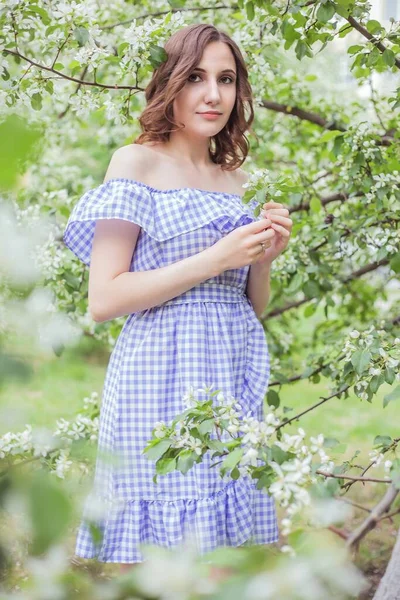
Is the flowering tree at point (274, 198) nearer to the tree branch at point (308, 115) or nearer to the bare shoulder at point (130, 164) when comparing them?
the tree branch at point (308, 115)

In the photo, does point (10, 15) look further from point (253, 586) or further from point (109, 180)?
point (253, 586)

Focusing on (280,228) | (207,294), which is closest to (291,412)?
(207,294)

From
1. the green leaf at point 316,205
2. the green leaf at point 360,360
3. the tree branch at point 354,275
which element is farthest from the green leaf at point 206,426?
the green leaf at point 316,205

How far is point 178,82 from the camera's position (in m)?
2.11

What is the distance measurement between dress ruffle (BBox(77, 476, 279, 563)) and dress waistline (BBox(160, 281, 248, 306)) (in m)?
0.49

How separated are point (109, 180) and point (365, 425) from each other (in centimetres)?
402

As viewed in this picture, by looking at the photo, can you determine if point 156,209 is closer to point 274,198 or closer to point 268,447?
point 274,198

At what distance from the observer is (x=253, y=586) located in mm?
619

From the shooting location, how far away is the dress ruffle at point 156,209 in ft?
6.54

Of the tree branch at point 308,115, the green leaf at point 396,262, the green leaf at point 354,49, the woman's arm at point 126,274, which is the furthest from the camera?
the tree branch at point 308,115

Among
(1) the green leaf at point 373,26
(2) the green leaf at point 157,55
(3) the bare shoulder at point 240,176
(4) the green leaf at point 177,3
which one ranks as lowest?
(3) the bare shoulder at point 240,176

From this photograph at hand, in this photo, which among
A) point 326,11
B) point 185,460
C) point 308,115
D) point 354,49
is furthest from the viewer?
point 308,115

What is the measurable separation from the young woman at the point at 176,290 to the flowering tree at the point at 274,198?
0.11 metres

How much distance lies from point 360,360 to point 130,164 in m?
0.79
